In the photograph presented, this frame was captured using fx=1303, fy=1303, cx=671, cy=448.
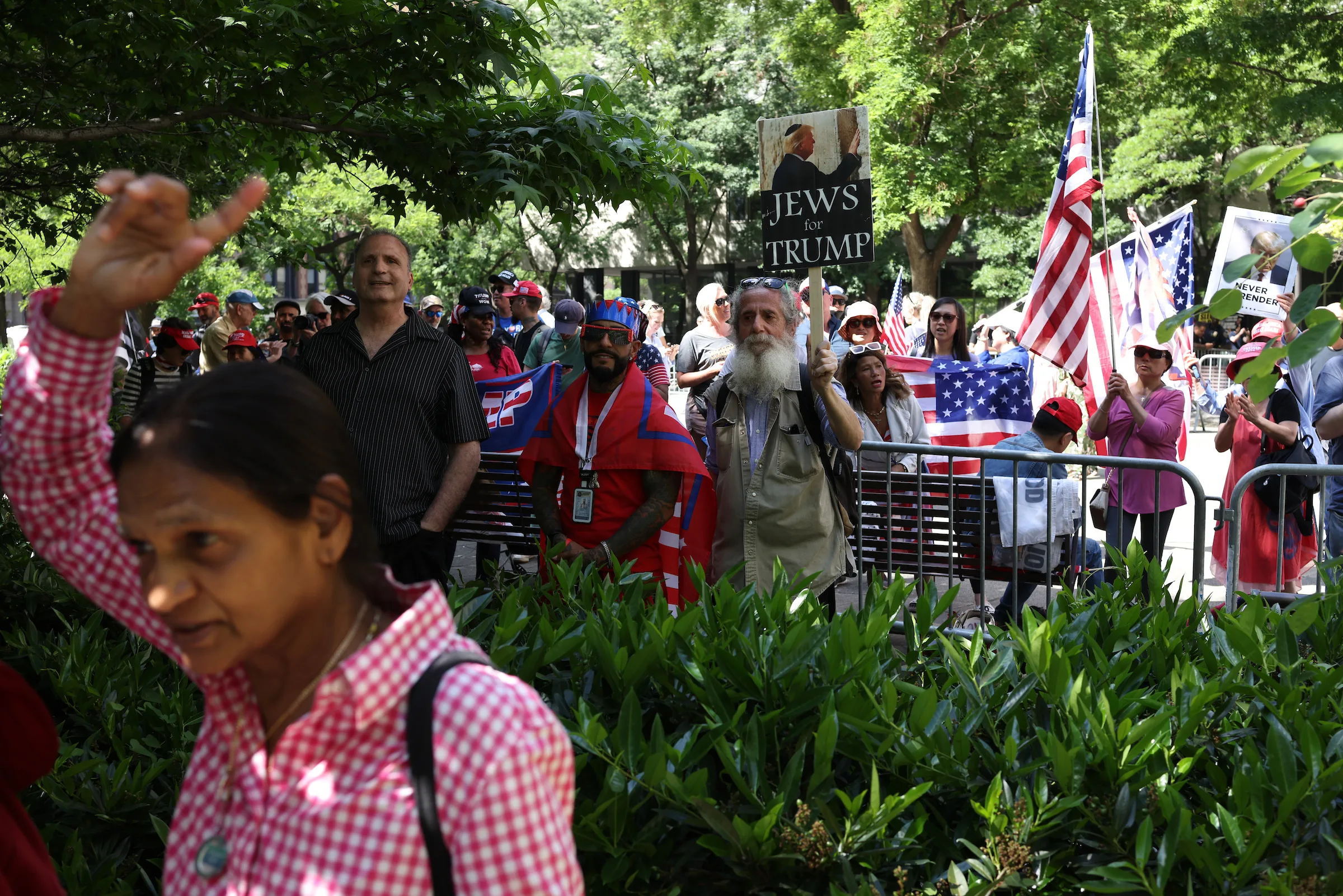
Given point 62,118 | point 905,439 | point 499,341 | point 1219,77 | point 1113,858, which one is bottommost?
point 1113,858

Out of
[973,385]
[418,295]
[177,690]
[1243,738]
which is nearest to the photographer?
[1243,738]

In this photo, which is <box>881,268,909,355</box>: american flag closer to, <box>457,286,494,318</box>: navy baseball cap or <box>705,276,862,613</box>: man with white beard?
<box>457,286,494,318</box>: navy baseball cap

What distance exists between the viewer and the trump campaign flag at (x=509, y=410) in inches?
325

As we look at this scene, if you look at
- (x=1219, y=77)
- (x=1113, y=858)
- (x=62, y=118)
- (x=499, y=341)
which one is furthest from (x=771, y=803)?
(x=1219, y=77)

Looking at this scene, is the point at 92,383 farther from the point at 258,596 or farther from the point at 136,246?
the point at 258,596

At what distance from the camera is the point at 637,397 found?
223 inches

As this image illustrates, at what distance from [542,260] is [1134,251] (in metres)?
39.5

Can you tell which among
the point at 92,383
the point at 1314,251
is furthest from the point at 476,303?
the point at 92,383

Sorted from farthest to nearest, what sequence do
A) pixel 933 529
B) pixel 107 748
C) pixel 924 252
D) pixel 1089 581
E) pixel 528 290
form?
pixel 924 252 < pixel 528 290 < pixel 933 529 < pixel 1089 581 < pixel 107 748

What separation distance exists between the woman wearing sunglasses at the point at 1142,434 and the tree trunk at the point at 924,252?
15.9 m

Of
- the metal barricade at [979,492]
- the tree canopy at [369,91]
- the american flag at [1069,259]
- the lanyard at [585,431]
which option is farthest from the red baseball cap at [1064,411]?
the lanyard at [585,431]

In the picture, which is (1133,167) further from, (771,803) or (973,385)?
(771,803)

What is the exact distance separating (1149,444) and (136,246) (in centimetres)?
783

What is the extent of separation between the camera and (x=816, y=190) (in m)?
6.15
